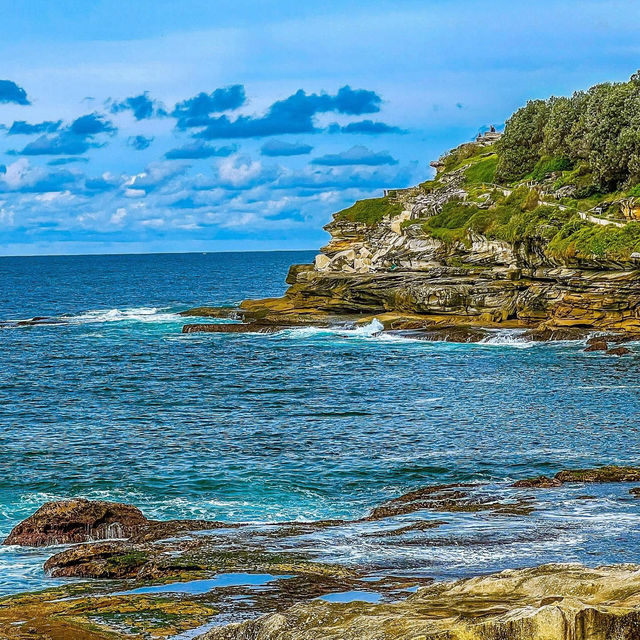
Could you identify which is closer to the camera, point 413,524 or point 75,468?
point 413,524

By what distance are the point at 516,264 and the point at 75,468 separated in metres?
53.6

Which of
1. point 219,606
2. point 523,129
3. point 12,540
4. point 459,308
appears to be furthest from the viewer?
point 523,129

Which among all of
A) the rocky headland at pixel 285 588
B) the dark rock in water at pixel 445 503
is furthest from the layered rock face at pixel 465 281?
the rocky headland at pixel 285 588

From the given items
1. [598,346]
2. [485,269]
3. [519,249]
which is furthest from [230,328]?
[598,346]

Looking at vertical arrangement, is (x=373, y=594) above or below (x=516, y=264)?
below

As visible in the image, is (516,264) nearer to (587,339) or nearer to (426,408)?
(587,339)

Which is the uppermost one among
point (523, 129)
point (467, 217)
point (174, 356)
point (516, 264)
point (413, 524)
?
point (523, 129)

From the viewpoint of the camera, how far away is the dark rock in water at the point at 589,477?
30.2 meters

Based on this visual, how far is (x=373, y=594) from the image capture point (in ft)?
56.6

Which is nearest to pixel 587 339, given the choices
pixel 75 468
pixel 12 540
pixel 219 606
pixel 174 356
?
pixel 174 356

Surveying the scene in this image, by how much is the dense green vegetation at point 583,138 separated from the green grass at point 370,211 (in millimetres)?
14845

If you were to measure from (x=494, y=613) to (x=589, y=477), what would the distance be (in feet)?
62.7

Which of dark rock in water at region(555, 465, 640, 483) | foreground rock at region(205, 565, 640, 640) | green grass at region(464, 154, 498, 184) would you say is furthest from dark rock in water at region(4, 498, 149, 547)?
green grass at region(464, 154, 498, 184)

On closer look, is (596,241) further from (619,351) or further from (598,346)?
(619,351)
